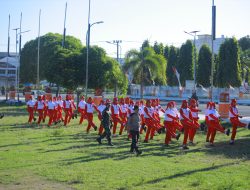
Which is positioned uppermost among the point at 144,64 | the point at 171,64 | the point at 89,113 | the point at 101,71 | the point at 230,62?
the point at 171,64

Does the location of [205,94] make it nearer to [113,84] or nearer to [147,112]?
[113,84]

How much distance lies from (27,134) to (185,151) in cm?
847

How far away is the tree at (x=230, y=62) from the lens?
2160 inches

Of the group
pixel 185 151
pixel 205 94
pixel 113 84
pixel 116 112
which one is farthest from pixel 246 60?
pixel 185 151

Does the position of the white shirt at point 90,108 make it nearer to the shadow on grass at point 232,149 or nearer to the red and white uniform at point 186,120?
the red and white uniform at point 186,120

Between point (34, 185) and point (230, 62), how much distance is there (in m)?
46.7

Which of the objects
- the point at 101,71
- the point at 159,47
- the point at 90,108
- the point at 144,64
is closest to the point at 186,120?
the point at 90,108

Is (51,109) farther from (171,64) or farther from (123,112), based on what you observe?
(171,64)

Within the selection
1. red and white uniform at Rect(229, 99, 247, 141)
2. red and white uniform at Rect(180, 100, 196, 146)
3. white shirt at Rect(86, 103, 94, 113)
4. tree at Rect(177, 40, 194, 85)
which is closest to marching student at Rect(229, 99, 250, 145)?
red and white uniform at Rect(229, 99, 247, 141)

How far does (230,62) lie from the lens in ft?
180

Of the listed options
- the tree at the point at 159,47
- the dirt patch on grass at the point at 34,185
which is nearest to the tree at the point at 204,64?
the tree at the point at 159,47

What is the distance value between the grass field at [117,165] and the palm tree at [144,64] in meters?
17.4

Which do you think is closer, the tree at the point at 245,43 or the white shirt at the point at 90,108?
the white shirt at the point at 90,108

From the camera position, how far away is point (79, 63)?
39.0 m
